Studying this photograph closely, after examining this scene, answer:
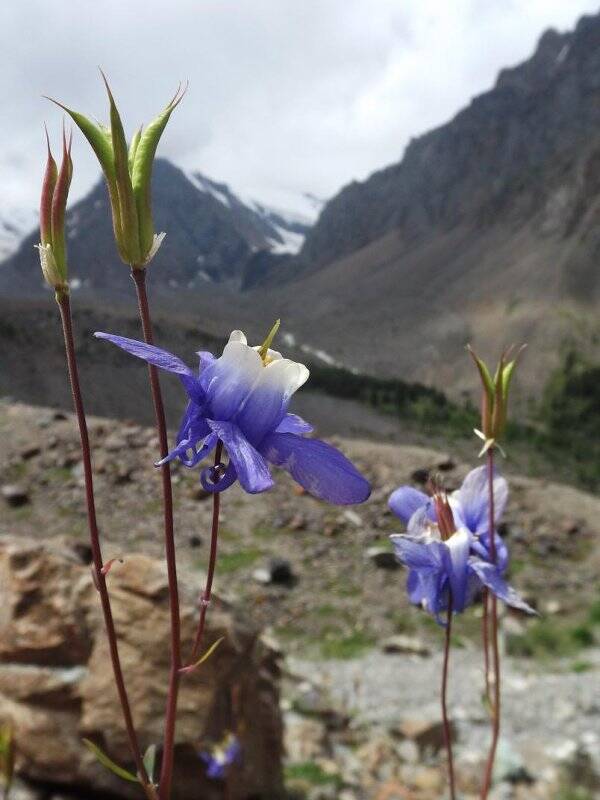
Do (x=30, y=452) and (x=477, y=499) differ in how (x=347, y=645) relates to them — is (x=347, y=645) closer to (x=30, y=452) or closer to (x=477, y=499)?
(x=30, y=452)

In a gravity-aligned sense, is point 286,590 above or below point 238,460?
below

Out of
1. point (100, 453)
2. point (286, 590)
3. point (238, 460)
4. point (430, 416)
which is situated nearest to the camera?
point (238, 460)

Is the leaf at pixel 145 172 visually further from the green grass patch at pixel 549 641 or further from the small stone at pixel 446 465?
the small stone at pixel 446 465

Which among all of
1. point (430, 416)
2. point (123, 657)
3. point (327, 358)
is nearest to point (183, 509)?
point (123, 657)

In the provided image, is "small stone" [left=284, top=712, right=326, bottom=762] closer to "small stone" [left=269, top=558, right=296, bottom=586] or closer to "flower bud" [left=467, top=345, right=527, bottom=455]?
"small stone" [left=269, top=558, right=296, bottom=586]

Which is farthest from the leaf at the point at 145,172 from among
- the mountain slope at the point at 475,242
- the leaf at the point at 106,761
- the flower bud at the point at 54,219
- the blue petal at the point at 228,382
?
the mountain slope at the point at 475,242

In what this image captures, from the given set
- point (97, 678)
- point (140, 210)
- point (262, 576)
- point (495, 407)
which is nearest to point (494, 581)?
point (495, 407)

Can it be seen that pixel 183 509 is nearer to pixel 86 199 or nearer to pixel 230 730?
pixel 230 730
